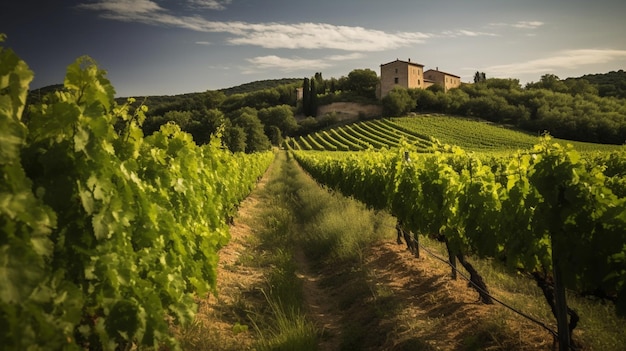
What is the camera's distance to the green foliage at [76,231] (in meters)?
1.89

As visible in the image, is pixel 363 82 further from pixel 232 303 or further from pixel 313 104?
pixel 232 303

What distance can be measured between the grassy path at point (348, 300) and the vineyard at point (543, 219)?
1.65 ft

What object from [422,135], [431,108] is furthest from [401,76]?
[422,135]

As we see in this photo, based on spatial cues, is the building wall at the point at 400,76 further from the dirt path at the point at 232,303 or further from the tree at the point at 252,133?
the dirt path at the point at 232,303

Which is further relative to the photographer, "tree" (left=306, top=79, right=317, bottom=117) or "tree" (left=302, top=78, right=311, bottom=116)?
"tree" (left=302, top=78, right=311, bottom=116)

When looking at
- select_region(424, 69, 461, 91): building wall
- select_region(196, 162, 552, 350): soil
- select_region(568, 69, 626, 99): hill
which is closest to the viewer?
select_region(196, 162, 552, 350): soil

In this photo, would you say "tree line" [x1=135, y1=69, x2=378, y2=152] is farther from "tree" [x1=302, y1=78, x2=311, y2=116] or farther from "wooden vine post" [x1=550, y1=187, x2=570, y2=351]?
"wooden vine post" [x1=550, y1=187, x2=570, y2=351]

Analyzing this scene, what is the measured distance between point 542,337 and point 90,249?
14.0 ft

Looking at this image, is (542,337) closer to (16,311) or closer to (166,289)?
(166,289)

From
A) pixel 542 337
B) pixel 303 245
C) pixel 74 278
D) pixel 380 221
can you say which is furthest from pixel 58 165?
pixel 380 221

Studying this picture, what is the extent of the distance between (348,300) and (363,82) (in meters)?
105

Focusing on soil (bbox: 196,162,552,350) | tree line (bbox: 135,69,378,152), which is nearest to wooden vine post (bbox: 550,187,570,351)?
soil (bbox: 196,162,552,350)

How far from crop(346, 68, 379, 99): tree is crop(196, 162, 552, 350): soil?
329ft

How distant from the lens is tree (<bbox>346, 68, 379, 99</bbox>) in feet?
346
